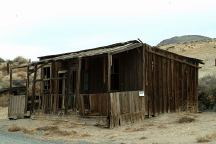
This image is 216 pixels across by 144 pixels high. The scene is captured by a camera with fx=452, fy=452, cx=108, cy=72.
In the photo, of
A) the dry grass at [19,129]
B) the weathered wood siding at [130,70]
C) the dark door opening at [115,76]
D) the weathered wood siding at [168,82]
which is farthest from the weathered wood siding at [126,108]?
the dry grass at [19,129]

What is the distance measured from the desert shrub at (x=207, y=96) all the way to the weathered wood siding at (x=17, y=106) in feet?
34.4

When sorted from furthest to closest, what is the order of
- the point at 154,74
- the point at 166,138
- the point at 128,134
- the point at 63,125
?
the point at 154,74 → the point at 63,125 → the point at 128,134 → the point at 166,138

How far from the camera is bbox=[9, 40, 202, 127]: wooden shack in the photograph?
20672 mm

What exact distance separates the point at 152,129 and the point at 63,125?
474 centimetres

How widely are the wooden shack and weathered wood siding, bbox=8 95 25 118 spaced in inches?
15.4

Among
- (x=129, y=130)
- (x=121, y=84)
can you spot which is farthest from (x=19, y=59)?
(x=129, y=130)

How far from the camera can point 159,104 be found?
2312 cm

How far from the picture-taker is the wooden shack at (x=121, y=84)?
20.7 meters

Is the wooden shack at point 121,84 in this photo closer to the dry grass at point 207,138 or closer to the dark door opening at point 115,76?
the dark door opening at point 115,76

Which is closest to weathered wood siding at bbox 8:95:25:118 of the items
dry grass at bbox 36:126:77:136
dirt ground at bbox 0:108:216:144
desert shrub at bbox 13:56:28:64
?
dirt ground at bbox 0:108:216:144

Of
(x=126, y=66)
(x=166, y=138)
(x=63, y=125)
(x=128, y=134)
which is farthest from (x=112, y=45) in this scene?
(x=166, y=138)

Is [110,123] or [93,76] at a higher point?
[93,76]

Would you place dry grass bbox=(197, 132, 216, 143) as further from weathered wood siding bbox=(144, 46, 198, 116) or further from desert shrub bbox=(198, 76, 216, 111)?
desert shrub bbox=(198, 76, 216, 111)

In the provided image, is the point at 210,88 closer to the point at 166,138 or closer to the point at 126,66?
the point at 126,66
